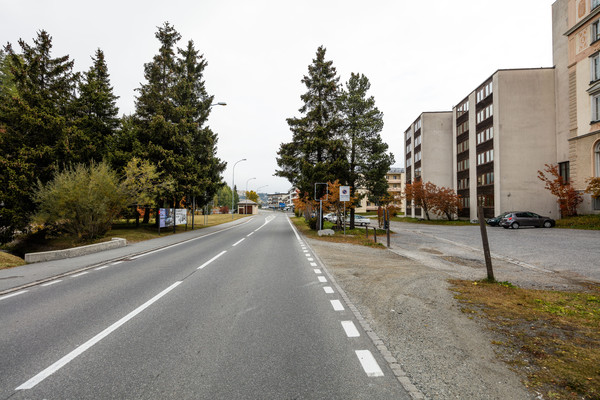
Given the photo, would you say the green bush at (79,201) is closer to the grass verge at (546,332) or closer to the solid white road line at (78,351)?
the solid white road line at (78,351)

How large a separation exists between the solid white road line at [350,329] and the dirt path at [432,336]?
12.4 inches

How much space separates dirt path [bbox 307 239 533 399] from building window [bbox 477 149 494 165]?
3640cm

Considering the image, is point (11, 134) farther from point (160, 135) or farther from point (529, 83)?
point (529, 83)

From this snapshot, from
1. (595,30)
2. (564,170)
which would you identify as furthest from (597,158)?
(595,30)

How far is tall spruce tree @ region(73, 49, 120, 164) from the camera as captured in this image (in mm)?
26812

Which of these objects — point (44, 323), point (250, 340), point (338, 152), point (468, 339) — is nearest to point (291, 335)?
point (250, 340)

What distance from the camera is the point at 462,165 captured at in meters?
47.0

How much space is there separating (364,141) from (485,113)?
77.4ft

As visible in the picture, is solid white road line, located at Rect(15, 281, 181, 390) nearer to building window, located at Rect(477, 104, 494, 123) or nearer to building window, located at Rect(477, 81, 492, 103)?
building window, located at Rect(477, 104, 494, 123)

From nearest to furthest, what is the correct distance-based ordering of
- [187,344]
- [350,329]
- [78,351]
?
[78,351] → [187,344] → [350,329]

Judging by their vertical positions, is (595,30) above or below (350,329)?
above

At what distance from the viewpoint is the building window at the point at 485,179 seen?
37.9 meters

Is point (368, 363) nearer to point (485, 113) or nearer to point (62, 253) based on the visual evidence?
point (62, 253)

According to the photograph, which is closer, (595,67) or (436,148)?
(595,67)
